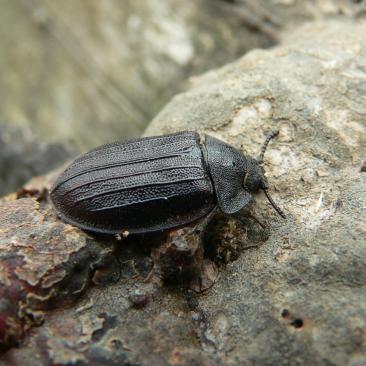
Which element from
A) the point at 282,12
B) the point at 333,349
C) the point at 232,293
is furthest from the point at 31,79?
the point at 333,349

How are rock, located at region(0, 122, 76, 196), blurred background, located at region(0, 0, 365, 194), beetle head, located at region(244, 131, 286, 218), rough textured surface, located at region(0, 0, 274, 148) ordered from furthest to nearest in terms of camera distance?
rough textured surface, located at region(0, 0, 274, 148) < blurred background, located at region(0, 0, 365, 194) < rock, located at region(0, 122, 76, 196) < beetle head, located at region(244, 131, 286, 218)

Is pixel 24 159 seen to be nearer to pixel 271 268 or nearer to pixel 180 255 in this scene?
pixel 180 255

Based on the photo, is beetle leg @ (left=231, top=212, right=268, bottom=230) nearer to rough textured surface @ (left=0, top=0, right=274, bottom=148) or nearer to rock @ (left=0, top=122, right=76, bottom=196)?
rock @ (left=0, top=122, right=76, bottom=196)

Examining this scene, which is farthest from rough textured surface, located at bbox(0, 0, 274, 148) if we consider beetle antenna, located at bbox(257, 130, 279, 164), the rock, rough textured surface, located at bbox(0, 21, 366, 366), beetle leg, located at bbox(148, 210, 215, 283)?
beetle leg, located at bbox(148, 210, 215, 283)

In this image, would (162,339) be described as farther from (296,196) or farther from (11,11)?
(11,11)

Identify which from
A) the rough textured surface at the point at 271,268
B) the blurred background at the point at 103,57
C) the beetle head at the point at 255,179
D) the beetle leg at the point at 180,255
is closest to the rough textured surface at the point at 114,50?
the blurred background at the point at 103,57

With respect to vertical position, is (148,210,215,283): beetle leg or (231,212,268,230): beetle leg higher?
(148,210,215,283): beetle leg

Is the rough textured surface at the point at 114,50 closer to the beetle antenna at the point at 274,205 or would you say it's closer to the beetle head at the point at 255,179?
the beetle head at the point at 255,179
